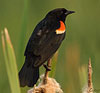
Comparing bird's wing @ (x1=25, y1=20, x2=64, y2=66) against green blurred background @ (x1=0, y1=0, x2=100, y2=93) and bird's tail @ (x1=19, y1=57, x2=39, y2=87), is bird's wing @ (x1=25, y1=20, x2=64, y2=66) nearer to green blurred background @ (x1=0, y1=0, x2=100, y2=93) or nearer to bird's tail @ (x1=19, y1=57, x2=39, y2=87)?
bird's tail @ (x1=19, y1=57, x2=39, y2=87)

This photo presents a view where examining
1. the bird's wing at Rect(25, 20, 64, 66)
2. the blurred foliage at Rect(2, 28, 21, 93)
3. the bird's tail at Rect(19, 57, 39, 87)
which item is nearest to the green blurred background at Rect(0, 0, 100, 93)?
the bird's wing at Rect(25, 20, 64, 66)

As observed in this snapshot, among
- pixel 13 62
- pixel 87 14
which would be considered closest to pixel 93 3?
pixel 87 14

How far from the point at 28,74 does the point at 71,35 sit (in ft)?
5.73

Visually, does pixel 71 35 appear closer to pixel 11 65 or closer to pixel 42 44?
pixel 42 44

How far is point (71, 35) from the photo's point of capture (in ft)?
14.1

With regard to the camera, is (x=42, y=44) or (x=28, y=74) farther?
(x=42, y=44)

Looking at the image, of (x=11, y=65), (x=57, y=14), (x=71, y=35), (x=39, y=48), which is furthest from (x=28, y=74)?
(x=71, y=35)

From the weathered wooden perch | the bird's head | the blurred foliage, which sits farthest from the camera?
the bird's head

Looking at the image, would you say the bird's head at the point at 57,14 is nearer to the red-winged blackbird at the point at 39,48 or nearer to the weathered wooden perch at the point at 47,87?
the red-winged blackbird at the point at 39,48

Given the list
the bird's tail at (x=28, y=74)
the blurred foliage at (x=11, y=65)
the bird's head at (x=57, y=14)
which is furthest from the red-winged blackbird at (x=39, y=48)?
the blurred foliage at (x=11, y=65)

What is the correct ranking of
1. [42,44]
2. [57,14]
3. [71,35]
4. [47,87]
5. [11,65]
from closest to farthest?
[11,65] → [47,87] → [42,44] → [57,14] → [71,35]

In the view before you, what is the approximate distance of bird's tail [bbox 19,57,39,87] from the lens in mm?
2537

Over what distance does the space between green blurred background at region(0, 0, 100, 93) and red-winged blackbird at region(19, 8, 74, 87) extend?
17 centimetres

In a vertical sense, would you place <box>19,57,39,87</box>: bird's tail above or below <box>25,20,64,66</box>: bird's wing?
below
